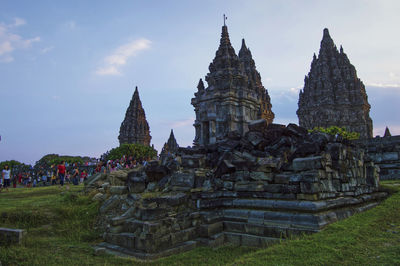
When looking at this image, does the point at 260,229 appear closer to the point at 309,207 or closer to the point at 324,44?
the point at 309,207

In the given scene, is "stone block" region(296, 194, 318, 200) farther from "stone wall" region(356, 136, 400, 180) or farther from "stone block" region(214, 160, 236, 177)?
"stone wall" region(356, 136, 400, 180)

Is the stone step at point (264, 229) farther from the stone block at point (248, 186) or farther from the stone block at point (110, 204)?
the stone block at point (110, 204)

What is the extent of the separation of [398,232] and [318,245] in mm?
1848

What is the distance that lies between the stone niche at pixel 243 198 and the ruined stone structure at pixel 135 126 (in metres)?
54.8

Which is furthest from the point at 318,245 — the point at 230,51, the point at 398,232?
the point at 230,51

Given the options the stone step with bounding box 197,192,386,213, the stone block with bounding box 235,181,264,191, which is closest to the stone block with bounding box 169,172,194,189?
the stone step with bounding box 197,192,386,213

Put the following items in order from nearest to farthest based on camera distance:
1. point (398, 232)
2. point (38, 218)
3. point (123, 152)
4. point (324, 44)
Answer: point (398, 232), point (38, 218), point (123, 152), point (324, 44)

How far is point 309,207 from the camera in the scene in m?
5.77

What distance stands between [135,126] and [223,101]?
49.2 meters

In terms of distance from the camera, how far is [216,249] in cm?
598

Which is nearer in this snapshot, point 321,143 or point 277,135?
point 321,143

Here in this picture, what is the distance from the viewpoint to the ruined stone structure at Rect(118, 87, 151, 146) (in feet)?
205

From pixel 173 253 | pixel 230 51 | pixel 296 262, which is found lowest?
pixel 173 253

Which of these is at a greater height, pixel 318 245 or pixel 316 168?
pixel 316 168
